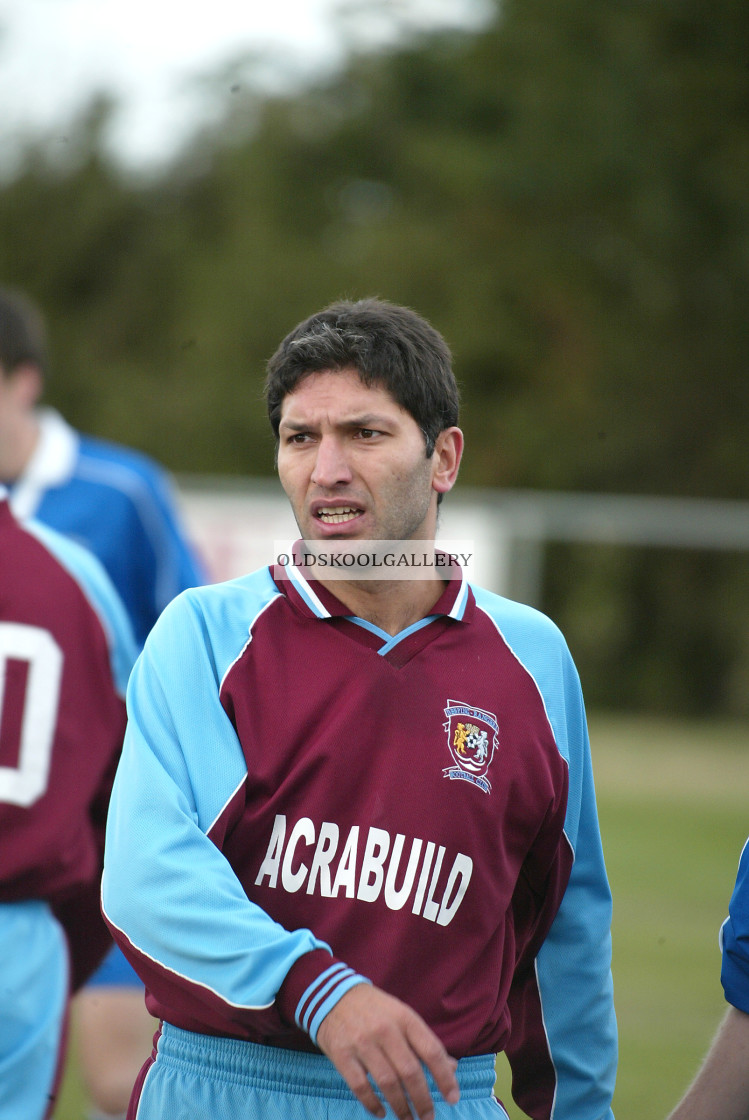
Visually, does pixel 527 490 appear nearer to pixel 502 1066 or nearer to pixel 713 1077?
pixel 502 1066

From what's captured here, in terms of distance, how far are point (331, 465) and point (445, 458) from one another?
30cm

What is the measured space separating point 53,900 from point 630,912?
5.38 m

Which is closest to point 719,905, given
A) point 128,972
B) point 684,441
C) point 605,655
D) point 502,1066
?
point 502,1066

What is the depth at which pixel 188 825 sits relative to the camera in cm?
197

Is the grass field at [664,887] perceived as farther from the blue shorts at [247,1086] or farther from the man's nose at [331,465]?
the man's nose at [331,465]

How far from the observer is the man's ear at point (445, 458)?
2.38m

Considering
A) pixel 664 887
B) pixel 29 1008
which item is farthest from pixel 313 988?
pixel 664 887

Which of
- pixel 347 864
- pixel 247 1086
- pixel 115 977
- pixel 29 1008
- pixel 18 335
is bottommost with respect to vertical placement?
pixel 115 977

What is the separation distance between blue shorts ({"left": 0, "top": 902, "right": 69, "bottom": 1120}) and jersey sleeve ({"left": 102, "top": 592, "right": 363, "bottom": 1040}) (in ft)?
2.87

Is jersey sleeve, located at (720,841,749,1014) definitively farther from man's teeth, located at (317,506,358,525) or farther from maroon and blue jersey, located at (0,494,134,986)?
maroon and blue jersey, located at (0,494,134,986)

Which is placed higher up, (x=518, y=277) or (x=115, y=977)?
(x=518, y=277)

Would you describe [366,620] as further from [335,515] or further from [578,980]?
[578,980]

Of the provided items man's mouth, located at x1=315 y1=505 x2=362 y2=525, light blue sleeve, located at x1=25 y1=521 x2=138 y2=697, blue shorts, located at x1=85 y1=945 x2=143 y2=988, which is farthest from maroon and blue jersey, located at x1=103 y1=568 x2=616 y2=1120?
blue shorts, located at x1=85 y1=945 x2=143 y2=988

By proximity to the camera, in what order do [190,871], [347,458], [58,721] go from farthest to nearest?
[58,721]
[347,458]
[190,871]
